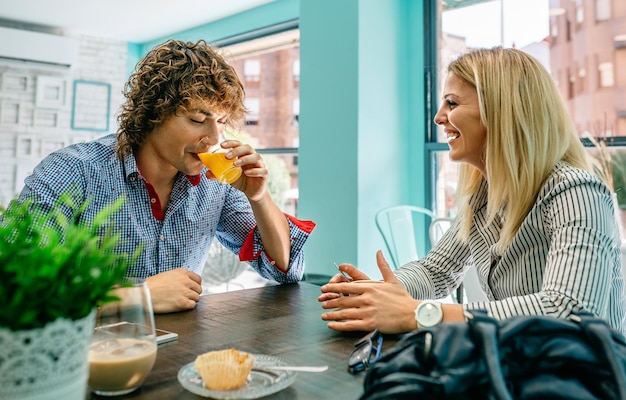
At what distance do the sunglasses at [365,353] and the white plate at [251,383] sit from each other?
0.11 m

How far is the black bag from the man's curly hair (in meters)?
1.14

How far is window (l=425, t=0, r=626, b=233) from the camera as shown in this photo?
2875 millimetres

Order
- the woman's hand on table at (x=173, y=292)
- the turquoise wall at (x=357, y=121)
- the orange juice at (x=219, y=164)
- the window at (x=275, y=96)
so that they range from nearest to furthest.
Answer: the woman's hand on table at (x=173, y=292)
the orange juice at (x=219, y=164)
the turquoise wall at (x=357, y=121)
the window at (x=275, y=96)

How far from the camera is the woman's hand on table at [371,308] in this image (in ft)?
A: 3.55

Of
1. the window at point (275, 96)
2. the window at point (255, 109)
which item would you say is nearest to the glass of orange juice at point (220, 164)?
the window at point (275, 96)

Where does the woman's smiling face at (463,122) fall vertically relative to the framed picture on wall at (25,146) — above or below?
below

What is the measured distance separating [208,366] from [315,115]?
285cm

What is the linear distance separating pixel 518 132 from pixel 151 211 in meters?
1.01

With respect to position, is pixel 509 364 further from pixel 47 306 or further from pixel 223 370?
pixel 47 306

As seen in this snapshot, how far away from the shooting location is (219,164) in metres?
1.52

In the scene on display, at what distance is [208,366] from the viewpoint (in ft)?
2.42

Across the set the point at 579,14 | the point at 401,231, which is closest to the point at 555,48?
the point at 579,14

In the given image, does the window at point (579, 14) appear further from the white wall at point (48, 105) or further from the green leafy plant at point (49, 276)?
the white wall at point (48, 105)

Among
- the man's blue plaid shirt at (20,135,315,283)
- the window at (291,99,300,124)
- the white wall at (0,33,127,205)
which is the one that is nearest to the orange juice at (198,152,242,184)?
the man's blue plaid shirt at (20,135,315,283)
